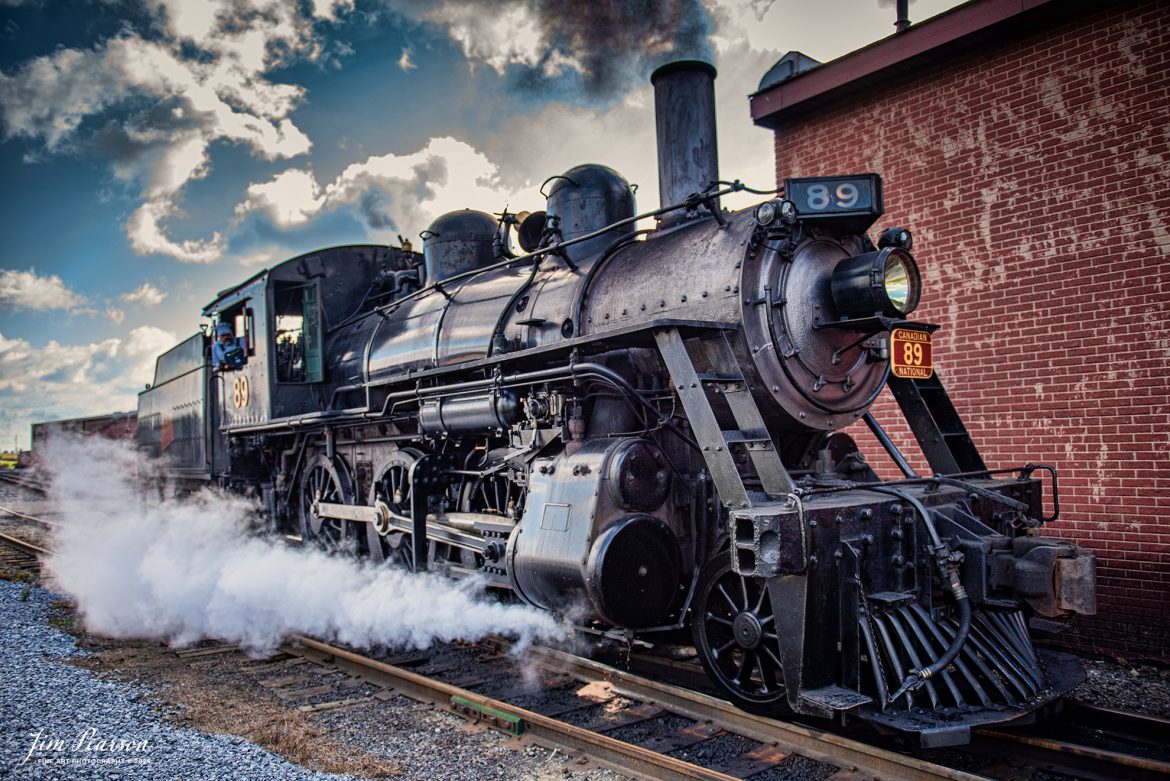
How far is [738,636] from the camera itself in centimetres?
377

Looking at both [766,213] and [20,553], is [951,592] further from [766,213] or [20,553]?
[20,553]

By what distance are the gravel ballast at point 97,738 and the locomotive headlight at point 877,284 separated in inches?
132

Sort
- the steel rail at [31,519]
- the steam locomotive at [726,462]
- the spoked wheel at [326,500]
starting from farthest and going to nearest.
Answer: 1. the steel rail at [31,519]
2. the spoked wheel at [326,500]
3. the steam locomotive at [726,462]

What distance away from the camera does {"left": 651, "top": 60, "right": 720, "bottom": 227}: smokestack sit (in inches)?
202

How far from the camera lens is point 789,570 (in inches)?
131

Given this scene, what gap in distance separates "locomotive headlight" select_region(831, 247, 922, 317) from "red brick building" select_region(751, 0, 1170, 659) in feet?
7.34

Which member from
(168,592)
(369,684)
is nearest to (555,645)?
(369,684)

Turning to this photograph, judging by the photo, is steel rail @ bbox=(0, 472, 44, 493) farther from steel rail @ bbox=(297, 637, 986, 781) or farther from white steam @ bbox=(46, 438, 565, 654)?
steel rail @ bbox=(297, 637, 986, 781)

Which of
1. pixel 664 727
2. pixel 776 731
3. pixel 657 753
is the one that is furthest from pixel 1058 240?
pixel 657 753

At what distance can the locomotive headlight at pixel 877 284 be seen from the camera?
412cm

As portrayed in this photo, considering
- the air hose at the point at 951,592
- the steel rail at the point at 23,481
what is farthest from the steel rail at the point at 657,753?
→ the steel rail at the point at 23,481

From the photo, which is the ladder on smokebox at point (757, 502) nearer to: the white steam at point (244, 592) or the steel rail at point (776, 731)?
the steel rail at point (776, 731)

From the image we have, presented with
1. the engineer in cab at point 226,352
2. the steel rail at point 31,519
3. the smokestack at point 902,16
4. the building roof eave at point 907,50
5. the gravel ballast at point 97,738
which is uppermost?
the smokestack at point 902,16

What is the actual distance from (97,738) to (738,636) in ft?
10.5
